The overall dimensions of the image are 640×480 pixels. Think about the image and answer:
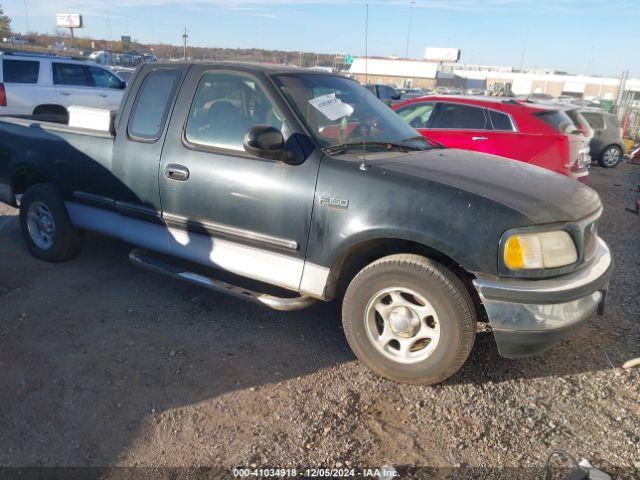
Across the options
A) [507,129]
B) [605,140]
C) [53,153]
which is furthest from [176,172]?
[605,140]

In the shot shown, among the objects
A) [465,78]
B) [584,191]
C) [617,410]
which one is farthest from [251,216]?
[465,78]

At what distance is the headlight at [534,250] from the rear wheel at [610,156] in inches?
500

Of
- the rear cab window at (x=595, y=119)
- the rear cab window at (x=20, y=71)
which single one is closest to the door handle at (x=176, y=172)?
the rear cab window at (x=20, y=71)

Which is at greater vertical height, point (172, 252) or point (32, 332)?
point (172, 252)

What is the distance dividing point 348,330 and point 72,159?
117 inches

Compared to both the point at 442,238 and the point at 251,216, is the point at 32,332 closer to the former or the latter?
the point at 251,216

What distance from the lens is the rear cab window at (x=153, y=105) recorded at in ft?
13.4

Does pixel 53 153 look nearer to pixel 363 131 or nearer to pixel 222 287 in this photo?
pixel 222 287

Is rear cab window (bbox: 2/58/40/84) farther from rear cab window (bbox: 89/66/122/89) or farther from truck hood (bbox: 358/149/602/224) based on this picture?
truck hood (bbox: 358/149/602/224)

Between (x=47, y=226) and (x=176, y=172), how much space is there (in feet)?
6.48

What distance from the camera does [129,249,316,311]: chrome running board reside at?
11.6 ft

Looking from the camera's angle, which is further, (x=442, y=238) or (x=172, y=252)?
(x=172, y=252)

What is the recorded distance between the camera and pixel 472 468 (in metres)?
2.61

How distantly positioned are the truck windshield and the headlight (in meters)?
1.34
